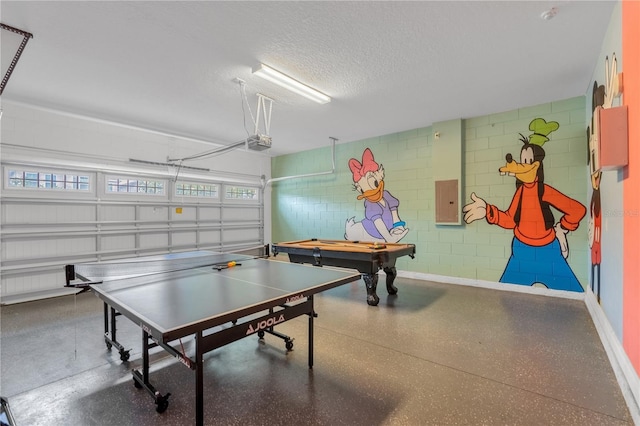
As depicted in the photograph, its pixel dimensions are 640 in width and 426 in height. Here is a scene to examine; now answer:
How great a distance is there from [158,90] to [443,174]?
478 cm

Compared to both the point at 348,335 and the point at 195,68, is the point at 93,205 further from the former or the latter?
the point at 348,335

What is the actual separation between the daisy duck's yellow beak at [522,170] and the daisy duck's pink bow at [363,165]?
2.43 meters

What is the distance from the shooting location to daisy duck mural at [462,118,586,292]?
437cm

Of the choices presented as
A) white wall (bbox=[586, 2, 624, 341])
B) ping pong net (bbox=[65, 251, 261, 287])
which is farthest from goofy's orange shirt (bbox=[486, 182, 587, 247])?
ping pong net (bbox=[65, 251, 261, 287])

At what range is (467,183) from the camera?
17.1 feet

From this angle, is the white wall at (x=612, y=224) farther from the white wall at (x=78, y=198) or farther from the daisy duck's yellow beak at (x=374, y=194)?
the white wall at (x=78, y=198)

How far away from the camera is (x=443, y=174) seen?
535 centimetres

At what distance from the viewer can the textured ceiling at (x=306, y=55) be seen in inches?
96.3

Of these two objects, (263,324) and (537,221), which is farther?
(537,221)

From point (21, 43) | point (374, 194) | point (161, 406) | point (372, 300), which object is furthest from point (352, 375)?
point (374, 194)

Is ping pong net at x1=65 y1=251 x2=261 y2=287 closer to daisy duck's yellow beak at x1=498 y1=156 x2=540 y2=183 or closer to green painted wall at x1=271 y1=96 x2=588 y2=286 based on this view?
green painted wall at x1=271 y1=96 x2=588 y2=286

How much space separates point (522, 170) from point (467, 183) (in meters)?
0.83

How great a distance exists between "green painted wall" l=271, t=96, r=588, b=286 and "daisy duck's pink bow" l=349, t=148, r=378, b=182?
13cm

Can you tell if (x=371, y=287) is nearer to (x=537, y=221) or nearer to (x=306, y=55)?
(x=537, y=221)
